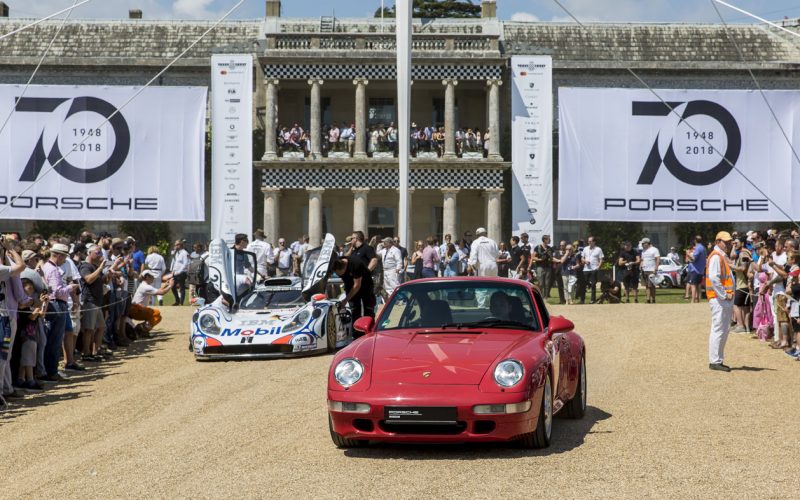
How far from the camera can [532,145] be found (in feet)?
123

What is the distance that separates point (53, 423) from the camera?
10508mm

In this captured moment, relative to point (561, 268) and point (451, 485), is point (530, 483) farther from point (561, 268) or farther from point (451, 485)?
point (561, 268)

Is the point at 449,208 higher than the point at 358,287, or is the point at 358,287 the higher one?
the point at 449,208

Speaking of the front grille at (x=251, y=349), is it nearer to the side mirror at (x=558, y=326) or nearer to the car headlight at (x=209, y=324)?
the car headlight at (x=209, y=324)

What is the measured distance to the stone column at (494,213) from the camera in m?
46.1

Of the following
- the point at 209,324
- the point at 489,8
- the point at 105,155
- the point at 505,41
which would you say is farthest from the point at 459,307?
the point at 505,41

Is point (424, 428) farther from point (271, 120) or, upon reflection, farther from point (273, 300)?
point (271, 120)

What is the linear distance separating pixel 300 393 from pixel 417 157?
3535 cm

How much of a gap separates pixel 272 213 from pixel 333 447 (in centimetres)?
3821

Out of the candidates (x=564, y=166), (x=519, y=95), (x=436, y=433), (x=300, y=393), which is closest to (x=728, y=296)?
(x=300, y=393)

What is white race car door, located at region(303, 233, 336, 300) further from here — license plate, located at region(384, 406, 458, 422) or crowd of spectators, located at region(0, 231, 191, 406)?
license plate, located at region(384, 406, 458, 422)

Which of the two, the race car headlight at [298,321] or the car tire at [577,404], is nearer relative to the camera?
the car tire at [577,404]

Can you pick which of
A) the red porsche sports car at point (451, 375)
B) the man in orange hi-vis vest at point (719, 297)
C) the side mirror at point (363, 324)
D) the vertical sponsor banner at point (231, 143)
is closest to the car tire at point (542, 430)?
the red porsche sports car at point (451, 375)

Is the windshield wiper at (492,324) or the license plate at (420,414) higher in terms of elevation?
the windshield wiper at (492,324)
